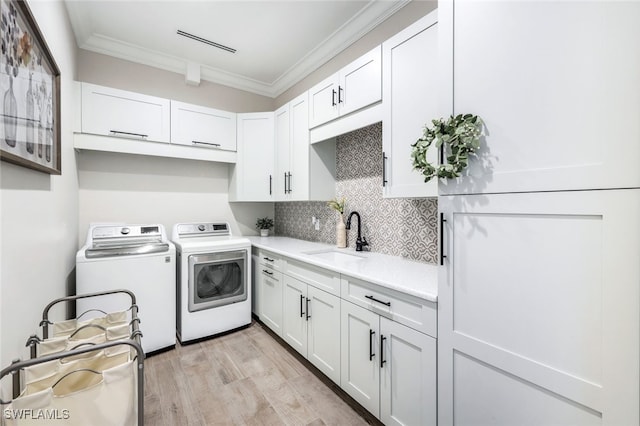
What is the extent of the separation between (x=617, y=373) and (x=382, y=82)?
1.76 metres

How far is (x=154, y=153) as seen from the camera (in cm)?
283

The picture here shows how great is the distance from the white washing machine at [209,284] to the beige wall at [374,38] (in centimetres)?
196

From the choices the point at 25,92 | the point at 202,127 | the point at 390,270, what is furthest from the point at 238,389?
the point at 202,127

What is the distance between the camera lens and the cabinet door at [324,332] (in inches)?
75.0

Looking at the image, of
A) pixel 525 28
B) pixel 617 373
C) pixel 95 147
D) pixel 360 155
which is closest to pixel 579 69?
pixel 525 28

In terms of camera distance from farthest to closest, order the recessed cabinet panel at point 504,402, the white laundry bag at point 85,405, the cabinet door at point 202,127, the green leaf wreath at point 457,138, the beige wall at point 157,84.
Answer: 1. the cabinet door at point 202,127
2. the beige wall at point 157,84
3. the green leaf wreath at point 457,138
4. the recessed cabinet panel at point 504,402
5. the white laundry bag at point 85,405

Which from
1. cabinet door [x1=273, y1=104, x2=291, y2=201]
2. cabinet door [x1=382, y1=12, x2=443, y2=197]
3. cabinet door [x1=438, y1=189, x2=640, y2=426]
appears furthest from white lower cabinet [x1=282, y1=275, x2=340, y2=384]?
cabinet door [x1=273, y1=104, x2=291, y2=201]

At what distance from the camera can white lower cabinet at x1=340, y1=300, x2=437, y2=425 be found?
4.41 ft

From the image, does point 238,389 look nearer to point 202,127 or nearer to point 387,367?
point 387,367

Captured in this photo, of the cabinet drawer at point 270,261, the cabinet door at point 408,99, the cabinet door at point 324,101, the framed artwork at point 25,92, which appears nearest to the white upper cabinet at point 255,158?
the cabinet drawer at point 270,261

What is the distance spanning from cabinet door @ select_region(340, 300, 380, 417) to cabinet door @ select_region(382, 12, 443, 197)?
2.61 feet

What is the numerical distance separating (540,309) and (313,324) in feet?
4.96

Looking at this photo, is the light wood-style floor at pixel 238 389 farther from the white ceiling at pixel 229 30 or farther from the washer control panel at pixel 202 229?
the white ceiling at pixel 229 30

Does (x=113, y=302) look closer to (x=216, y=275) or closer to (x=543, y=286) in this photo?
(x=216, y=275)
